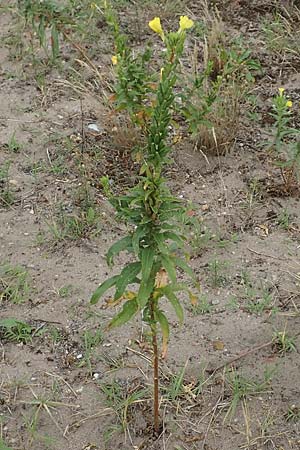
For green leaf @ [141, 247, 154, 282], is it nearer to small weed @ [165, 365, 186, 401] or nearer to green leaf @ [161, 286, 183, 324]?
green leaf @ [161, 286, 183, 324]

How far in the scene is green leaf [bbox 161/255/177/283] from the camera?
222 centimetres

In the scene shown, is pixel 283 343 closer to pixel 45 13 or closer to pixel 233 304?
pixel 233 304

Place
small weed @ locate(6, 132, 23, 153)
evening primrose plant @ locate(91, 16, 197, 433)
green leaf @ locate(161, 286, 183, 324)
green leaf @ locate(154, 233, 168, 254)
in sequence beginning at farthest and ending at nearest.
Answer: small weed @ locate(6, 132, 23, 153), green leaf @ locate(161, 286, 183, 324), green leaf @ locate(154, 233, 168, 254), evening primrose plant @ locate(91, 16, 197, 433)

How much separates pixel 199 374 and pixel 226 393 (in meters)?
0.14

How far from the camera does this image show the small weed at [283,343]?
2963 mm

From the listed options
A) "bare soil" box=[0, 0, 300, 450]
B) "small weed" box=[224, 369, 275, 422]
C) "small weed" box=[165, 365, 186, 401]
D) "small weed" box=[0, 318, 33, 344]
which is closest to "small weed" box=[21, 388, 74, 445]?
"bare soil" box=[0, 0, 300, 450]

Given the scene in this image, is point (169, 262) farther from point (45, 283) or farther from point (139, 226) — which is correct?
point (45, 283)

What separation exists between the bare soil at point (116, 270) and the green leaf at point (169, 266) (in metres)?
0.77

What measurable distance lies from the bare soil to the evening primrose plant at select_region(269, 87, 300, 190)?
0.27 feet

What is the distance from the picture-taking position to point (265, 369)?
9.52ft

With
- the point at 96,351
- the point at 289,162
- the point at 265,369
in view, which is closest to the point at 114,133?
the point at 289,162

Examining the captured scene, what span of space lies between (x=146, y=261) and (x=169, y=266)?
0.08 m

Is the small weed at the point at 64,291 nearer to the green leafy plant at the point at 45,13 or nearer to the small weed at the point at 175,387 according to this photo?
the small weed at the point at 175,387

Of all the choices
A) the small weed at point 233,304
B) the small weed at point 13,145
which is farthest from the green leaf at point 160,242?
the small weed at point 13,145
